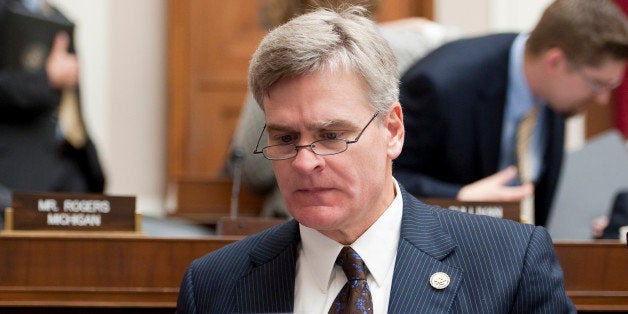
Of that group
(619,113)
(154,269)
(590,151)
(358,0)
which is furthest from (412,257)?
(619,113)

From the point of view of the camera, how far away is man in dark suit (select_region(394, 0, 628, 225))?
367 centimetres

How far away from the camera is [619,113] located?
24.5ft

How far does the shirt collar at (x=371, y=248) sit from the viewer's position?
2332 millimetres

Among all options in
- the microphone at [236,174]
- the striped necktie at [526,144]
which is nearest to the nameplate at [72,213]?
the microphone at [236,174]

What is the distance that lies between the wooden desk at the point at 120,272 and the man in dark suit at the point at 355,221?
0.60m

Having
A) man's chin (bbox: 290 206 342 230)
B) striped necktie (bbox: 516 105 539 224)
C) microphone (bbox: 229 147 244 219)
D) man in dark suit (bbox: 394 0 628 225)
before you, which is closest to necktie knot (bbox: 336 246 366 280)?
man's chin (bbox: 290 206 342 230)

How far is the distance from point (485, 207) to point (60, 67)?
1.71 meters

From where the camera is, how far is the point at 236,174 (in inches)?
151

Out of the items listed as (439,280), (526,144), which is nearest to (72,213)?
(439,280)

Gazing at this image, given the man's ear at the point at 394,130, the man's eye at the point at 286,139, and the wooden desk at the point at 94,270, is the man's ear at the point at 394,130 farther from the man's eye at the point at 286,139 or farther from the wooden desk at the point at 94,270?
the wooden desk at the point at 94,270

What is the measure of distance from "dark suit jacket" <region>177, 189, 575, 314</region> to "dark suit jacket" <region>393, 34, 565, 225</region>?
3.99 feet

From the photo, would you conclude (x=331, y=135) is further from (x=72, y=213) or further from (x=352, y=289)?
(x=72, y=213)

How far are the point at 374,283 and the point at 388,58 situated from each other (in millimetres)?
485

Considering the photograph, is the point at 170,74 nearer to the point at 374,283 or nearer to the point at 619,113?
the point at 619,113
